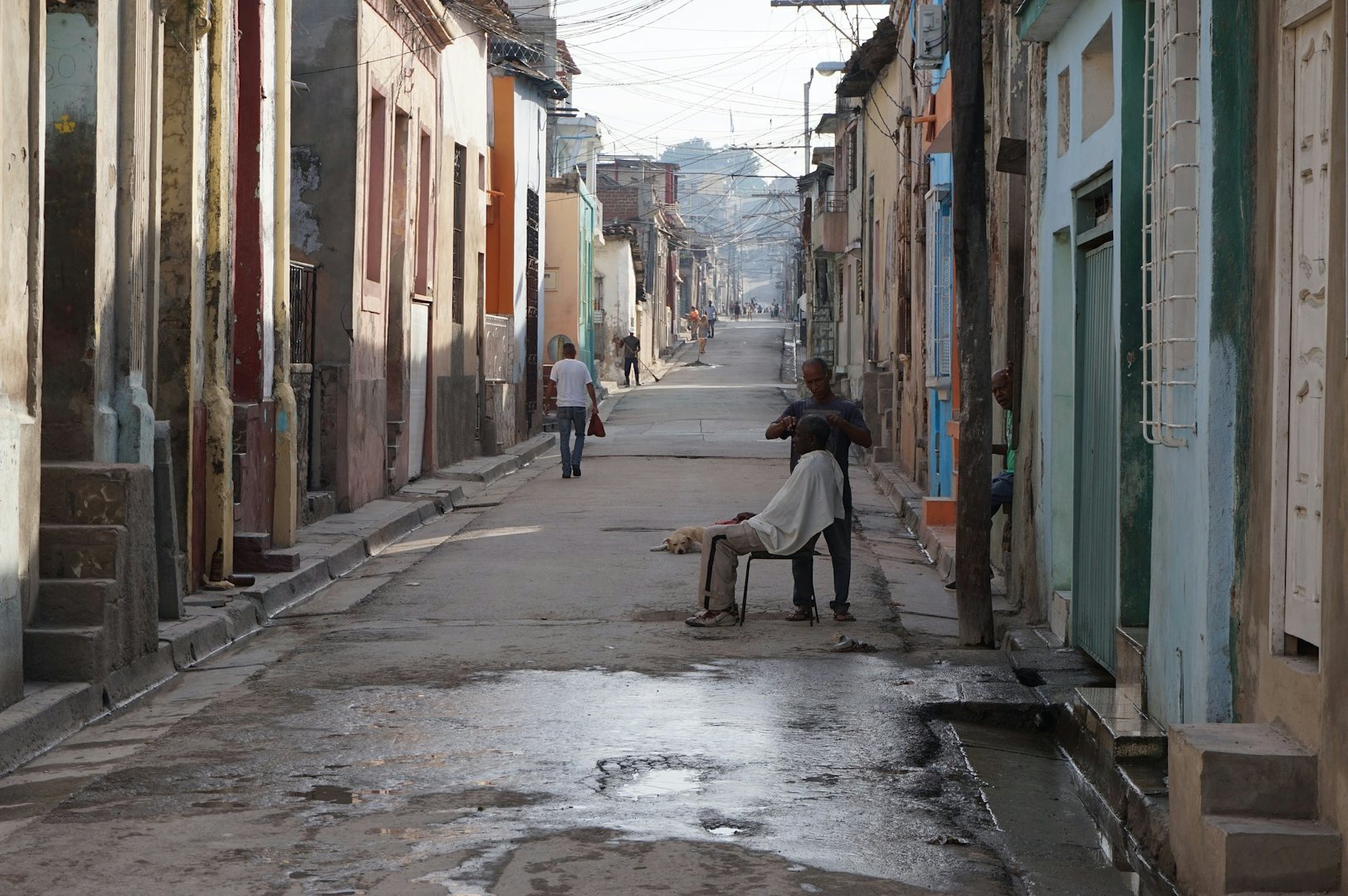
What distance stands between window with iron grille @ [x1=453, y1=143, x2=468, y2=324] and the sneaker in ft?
45.0

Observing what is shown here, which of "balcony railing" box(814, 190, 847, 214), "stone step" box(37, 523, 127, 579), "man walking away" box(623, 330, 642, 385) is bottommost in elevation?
"stone step" box(37, 523, 127, 579)

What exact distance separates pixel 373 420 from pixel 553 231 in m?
24.1

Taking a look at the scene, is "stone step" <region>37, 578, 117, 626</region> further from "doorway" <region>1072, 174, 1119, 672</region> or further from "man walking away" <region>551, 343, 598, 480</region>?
"man walking away" <region>551, 343, 598, 480</region>

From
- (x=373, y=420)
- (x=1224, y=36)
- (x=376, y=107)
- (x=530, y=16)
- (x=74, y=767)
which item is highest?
(x=530, y=16)

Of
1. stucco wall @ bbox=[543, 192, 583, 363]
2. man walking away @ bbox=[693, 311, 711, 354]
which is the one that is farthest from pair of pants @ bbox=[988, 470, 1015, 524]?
man walking away @ bbox=[693, 311, 711, 354]

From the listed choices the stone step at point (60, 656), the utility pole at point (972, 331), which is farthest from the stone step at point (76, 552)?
the utility pole at point (972, 331)

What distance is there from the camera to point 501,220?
91.3 ft

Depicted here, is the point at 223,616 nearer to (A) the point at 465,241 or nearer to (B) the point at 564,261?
(A) the point at 465,241

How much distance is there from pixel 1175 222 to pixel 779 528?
4.25 metres

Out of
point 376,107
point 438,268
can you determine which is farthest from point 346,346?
point 438,268

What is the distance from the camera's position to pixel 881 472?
22250mm

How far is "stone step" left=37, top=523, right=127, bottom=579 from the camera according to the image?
320 inches

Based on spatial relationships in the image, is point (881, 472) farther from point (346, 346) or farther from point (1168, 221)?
point (1168, 221)

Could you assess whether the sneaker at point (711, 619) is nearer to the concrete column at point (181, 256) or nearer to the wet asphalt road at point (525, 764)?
the wet asphalt road at point (525, 764)
